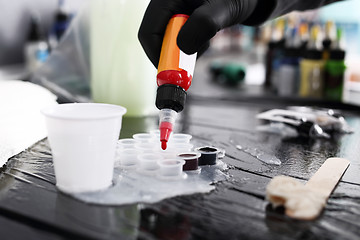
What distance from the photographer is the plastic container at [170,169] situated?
0.79m

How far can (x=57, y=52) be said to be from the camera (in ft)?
5.30

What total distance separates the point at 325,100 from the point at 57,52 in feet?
4.12

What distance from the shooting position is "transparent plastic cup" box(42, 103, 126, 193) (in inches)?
26.8

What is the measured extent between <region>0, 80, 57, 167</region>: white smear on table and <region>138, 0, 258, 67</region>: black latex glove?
359mm

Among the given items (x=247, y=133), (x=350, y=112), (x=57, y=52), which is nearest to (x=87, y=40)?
(x=57, y=52)

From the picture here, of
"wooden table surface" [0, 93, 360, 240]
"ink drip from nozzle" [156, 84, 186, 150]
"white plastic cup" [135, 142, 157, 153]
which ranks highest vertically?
"ink drip from nozzle" [156, 84, 186, 150]

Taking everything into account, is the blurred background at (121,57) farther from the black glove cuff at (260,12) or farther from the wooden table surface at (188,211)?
the wooden table surface at (188,211)

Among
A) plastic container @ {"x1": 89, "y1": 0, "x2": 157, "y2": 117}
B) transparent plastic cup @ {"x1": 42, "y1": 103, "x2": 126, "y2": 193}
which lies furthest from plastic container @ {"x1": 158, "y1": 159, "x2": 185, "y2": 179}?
plastic container @ {"x1": 89, "y1": 0, "x2": 157, "y2": 117}

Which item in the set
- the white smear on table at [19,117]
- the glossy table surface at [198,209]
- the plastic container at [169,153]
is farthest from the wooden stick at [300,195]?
the white smear on table at [19,117]

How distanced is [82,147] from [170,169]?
0.63 feet

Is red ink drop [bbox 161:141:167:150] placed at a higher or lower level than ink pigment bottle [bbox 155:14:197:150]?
lower

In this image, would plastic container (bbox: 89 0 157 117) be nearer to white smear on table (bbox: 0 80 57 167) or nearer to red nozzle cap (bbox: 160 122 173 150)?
white smear on table (bbox: 0 80 57 167)

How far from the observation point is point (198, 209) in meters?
0.67

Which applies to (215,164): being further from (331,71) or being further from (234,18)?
(331,71)
